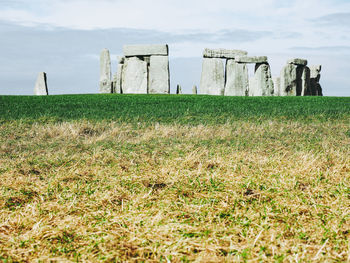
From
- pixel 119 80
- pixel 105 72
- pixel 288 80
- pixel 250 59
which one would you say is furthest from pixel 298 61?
pixel 105 72

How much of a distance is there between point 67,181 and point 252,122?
531 cm

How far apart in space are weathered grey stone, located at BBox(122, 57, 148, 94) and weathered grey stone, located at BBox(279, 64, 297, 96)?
710 centimetres

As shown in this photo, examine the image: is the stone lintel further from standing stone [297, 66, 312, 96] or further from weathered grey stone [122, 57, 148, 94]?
weathered grey stone [122, 57, 148, 94]

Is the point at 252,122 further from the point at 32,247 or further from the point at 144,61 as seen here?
the point at 144,61

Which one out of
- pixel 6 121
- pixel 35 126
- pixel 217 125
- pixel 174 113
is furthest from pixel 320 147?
pixel 6 121

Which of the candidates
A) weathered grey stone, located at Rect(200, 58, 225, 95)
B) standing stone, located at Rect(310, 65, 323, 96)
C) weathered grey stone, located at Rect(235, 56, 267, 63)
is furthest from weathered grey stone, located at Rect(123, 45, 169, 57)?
standing stone, located at Rect(310, 65, 323, 96)

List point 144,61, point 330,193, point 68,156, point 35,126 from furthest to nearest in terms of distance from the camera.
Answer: point 144,61 < point 35,126 < point 68,156 < point 330,193

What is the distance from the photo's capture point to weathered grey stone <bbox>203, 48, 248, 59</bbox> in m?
19.0

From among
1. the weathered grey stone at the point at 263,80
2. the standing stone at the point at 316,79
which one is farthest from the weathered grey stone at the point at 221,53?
the standing stone at the point at 316,79

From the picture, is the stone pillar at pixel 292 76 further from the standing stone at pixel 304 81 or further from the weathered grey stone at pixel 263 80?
the weathered grey stone at pixel 263 80

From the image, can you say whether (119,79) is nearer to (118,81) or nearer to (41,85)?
(118,81)

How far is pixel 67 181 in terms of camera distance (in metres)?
3.73

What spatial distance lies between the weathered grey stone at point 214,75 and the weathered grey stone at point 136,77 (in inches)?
117

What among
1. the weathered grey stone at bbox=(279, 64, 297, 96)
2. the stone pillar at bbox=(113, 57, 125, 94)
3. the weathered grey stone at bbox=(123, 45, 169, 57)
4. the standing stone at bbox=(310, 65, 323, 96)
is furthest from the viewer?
the standing stone at bbox=(310, 65, 323, 96)
